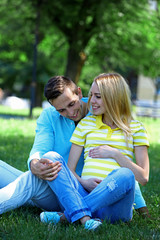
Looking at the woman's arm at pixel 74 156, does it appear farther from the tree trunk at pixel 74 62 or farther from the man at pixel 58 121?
the tree trunk at pixel 74 62

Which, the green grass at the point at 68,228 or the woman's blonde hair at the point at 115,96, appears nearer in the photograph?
Answer: the green grass at the point at 68,228

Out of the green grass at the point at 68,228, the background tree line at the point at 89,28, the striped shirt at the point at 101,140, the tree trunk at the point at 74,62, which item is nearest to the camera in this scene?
the green grass at the point at 68,228

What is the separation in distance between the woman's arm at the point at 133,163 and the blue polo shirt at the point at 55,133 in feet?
1.36

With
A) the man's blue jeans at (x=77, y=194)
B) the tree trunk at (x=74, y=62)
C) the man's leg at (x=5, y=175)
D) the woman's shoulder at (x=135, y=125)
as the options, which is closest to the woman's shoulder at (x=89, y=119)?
the woman's shoulder at (x=135, y=125)

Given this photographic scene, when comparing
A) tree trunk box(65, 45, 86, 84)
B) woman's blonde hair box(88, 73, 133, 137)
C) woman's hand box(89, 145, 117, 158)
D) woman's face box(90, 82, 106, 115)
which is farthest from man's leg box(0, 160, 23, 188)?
tree trunk box(65, 45, 86, 84)

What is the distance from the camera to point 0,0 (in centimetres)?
1678

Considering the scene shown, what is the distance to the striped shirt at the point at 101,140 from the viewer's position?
3.36 metres

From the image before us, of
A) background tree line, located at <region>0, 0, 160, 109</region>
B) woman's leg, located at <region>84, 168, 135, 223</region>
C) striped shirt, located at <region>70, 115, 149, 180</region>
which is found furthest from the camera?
background tree line, located at <region>0, 0, 160, 109</region>

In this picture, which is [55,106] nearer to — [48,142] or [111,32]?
[48,142]

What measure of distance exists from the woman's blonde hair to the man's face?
0.29 meters

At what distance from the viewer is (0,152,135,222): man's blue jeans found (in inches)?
121

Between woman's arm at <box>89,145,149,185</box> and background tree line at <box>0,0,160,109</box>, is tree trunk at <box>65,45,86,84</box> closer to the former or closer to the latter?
background tree line at <box>0,0,160,109</box>

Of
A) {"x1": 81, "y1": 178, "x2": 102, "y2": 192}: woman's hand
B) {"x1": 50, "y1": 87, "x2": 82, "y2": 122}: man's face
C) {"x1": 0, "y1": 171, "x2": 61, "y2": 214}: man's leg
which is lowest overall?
{"x1": 0, "y1": 171, "x2": 61, "y2": 214}: man's leg

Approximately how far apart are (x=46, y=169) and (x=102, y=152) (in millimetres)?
523
